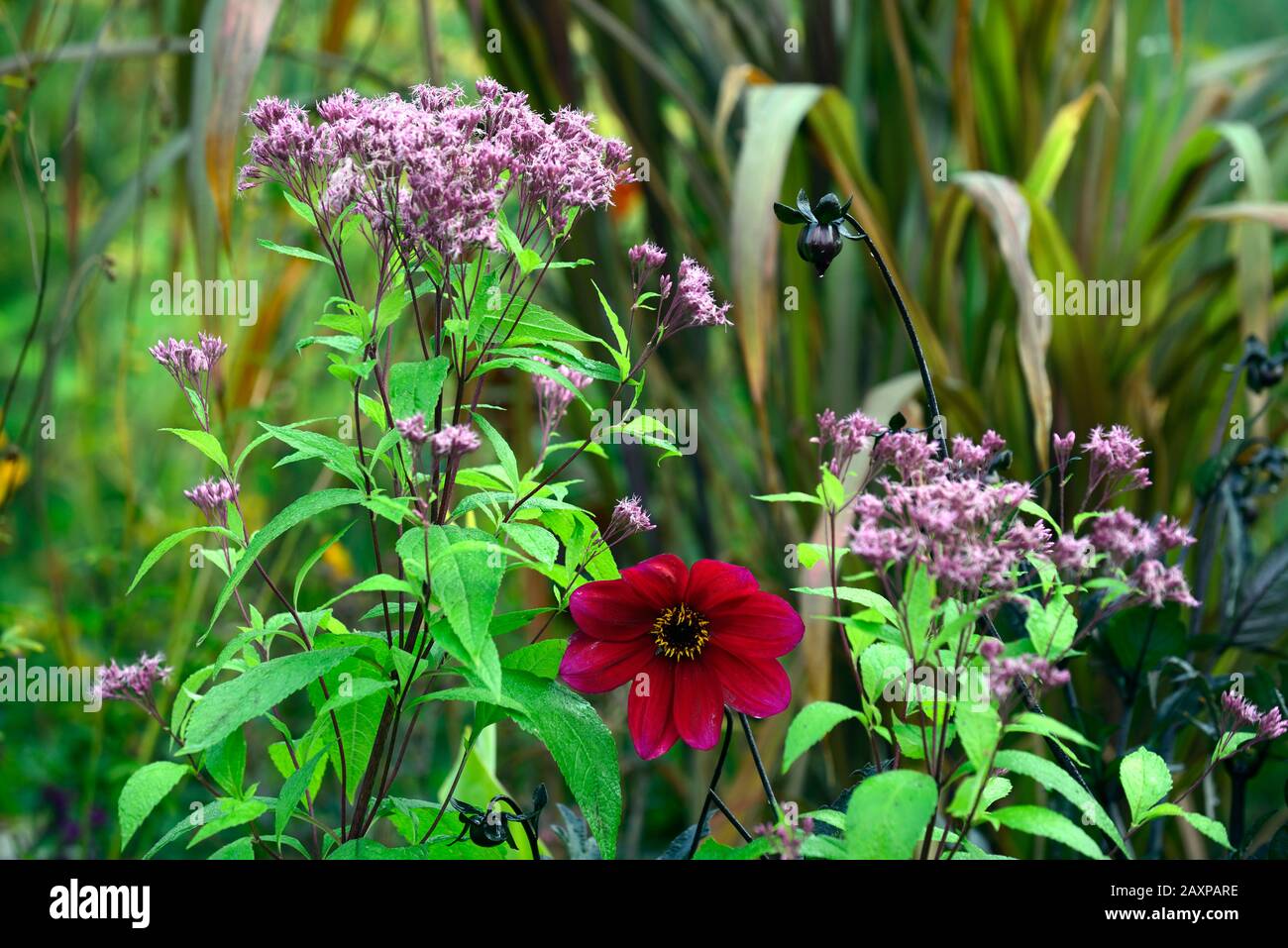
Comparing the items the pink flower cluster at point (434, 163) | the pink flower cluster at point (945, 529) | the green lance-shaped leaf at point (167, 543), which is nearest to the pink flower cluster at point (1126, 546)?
the pink flower cluster at point (945, 529)

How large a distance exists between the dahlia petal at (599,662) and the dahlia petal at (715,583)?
33mm

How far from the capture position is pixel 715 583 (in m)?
0.58

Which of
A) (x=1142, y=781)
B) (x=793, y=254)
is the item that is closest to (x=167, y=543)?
(x=1142, y=781)

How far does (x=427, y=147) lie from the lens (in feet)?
1.58

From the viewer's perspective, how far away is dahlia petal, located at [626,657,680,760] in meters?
0.57

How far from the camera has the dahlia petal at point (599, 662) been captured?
0.57m

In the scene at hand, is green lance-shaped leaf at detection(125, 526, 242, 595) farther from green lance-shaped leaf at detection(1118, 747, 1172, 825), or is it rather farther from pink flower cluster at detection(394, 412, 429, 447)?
green lance-shaped leaf at detection(1118, 747, 1172, 825)

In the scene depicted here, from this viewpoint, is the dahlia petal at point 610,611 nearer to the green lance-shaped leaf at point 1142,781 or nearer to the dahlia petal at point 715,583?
the dahlia petal at point 715,583

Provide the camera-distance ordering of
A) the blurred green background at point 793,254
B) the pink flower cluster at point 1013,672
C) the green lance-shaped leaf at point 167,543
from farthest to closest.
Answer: the blurred green background at point 793,254 < the green lance-shaped leaf at point 167,543 < the pink flower cluster at point 1013,672

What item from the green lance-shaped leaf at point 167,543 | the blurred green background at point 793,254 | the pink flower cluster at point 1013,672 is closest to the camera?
the pink flower cluster at point 1013,672

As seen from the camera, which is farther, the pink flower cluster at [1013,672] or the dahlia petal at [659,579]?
the dahlia petal at [659,579]

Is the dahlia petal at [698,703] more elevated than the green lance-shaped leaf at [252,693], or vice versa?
the green lance-shaped leaf at [252,693]

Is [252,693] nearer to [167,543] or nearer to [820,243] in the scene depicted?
[167,543]

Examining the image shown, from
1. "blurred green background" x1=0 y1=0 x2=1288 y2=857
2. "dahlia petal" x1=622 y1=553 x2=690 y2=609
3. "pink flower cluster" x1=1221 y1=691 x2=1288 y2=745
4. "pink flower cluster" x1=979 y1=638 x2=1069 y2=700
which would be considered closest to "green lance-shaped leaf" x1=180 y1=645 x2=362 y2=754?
"dahlia petal" x1=622 y1=553 x2=690 y2=609
